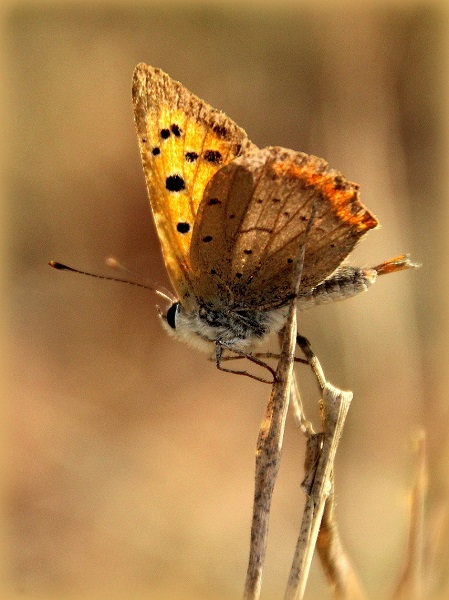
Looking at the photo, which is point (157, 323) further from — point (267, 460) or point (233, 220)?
point (267, 460)

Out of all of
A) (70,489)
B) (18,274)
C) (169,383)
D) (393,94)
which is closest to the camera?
(70,489)

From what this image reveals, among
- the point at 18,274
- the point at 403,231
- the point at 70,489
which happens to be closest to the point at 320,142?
the point at 403,231

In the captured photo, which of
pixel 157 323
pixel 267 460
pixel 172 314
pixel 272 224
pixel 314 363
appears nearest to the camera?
pixel 267 460

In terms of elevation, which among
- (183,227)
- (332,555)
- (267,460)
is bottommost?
(332,555)

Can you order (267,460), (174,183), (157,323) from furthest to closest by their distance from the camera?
(157,323), (174,183), (267,460)

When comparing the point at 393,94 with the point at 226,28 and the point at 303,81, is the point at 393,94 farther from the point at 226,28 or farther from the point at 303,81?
A: the point at 226,28

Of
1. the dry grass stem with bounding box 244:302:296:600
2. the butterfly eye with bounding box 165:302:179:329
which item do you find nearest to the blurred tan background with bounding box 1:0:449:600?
the butterfly eye with bounding box 165:302:179:329

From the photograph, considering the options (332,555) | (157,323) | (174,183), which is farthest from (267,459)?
(157,323)

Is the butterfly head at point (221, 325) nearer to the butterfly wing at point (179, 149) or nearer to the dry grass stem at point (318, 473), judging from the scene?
the butterfly wing at point (179, 149)
